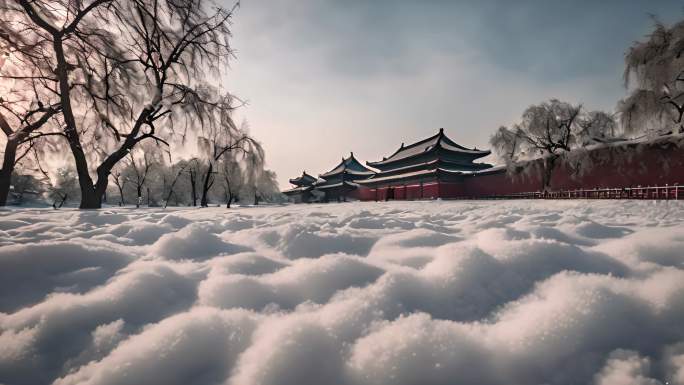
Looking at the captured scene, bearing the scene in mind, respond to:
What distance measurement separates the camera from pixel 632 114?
9523mm

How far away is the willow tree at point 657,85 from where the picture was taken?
808 cm

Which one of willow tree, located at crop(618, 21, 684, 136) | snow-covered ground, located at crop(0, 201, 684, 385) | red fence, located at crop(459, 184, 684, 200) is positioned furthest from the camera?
red fence, located at crop(459, 184, 684, 200)

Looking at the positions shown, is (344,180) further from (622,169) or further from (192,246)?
(192,246)

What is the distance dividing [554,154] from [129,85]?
51.3 ft

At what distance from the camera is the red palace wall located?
34.1 ft

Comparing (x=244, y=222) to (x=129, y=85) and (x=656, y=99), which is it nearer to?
(x=129, y=85)

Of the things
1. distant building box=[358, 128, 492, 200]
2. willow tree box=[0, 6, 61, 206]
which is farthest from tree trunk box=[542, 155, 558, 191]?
willow tree box=[0, 6, 61, 206]

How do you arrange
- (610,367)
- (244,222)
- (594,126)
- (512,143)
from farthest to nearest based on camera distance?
1. (512,143)
2. (594,126)
3. (244,222)
4. (610,367)

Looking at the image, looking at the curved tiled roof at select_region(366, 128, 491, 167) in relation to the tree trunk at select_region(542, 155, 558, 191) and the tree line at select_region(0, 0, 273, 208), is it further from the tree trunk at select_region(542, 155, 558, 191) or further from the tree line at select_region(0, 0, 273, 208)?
the tree line at select_region(0, 0, 273, 208)

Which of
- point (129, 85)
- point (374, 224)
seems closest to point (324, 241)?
point (374, 224)

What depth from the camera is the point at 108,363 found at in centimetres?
74

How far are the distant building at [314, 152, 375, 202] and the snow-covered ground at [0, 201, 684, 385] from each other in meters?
27.0

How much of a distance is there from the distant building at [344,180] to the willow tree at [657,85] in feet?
67.3

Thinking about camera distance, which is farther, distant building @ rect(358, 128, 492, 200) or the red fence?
distant building @ rect(358, 128, 492, 200)
